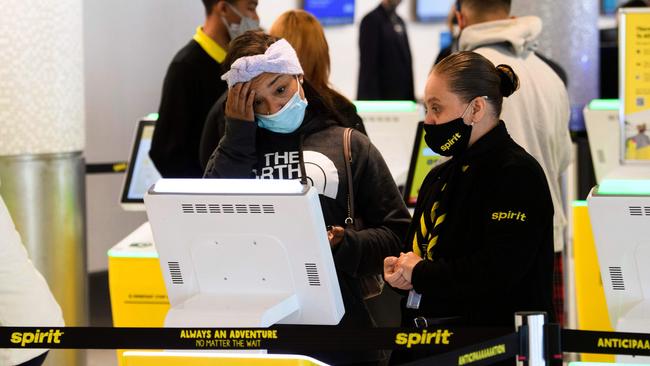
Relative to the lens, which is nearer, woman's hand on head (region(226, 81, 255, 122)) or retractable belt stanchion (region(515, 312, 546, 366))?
retractable belt stanchion (region(515, 312, 546, 366))

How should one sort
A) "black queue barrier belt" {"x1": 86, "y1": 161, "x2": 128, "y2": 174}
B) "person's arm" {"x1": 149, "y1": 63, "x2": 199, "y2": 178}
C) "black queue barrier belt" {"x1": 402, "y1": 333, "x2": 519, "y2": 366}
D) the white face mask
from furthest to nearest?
"black queue barrier belt" {"x1": 86, "y1": 161, "x2": 128, "y2": 174} → the white face mask → "person's arm" {"x1": 149, "y1": 63, "x2": 199, "y2": 178} → "black queue barrier belt" {"x1": 402, "y1": 333, "x2": 519, "y2": 366}

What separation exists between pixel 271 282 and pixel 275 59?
0.69 metres

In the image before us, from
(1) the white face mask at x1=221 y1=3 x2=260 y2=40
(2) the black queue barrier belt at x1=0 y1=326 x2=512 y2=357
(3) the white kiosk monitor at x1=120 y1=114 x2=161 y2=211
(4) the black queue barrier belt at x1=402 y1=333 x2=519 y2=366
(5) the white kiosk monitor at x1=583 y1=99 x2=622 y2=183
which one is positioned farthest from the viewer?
(3) the white kiosk monitor at x1=120 y1=114 x2=161 y2=211

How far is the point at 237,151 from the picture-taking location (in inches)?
116

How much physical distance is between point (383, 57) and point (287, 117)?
23.5 ft

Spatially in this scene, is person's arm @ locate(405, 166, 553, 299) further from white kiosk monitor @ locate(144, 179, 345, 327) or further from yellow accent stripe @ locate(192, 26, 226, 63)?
yellow accent stripe @ locate(192, 26, 226, 63)

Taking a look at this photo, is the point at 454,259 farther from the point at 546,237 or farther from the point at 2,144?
the point at 2,144

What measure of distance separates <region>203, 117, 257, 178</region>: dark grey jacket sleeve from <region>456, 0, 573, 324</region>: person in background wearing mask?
1277mm

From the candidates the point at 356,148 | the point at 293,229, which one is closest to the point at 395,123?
the point at 356,148

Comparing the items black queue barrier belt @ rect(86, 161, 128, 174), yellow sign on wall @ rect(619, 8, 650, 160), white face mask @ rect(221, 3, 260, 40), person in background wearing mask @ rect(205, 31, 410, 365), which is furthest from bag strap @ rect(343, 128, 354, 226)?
black queue barrier belt @ rect(86, 161, 128, 174)

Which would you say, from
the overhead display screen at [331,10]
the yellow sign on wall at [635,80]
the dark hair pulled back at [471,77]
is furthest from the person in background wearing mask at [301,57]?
the overhead display screen at [331,10]

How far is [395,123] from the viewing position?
4.90 metres

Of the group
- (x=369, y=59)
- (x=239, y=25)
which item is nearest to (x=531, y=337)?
(x=239, y=25)

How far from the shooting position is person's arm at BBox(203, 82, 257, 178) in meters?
2.91
